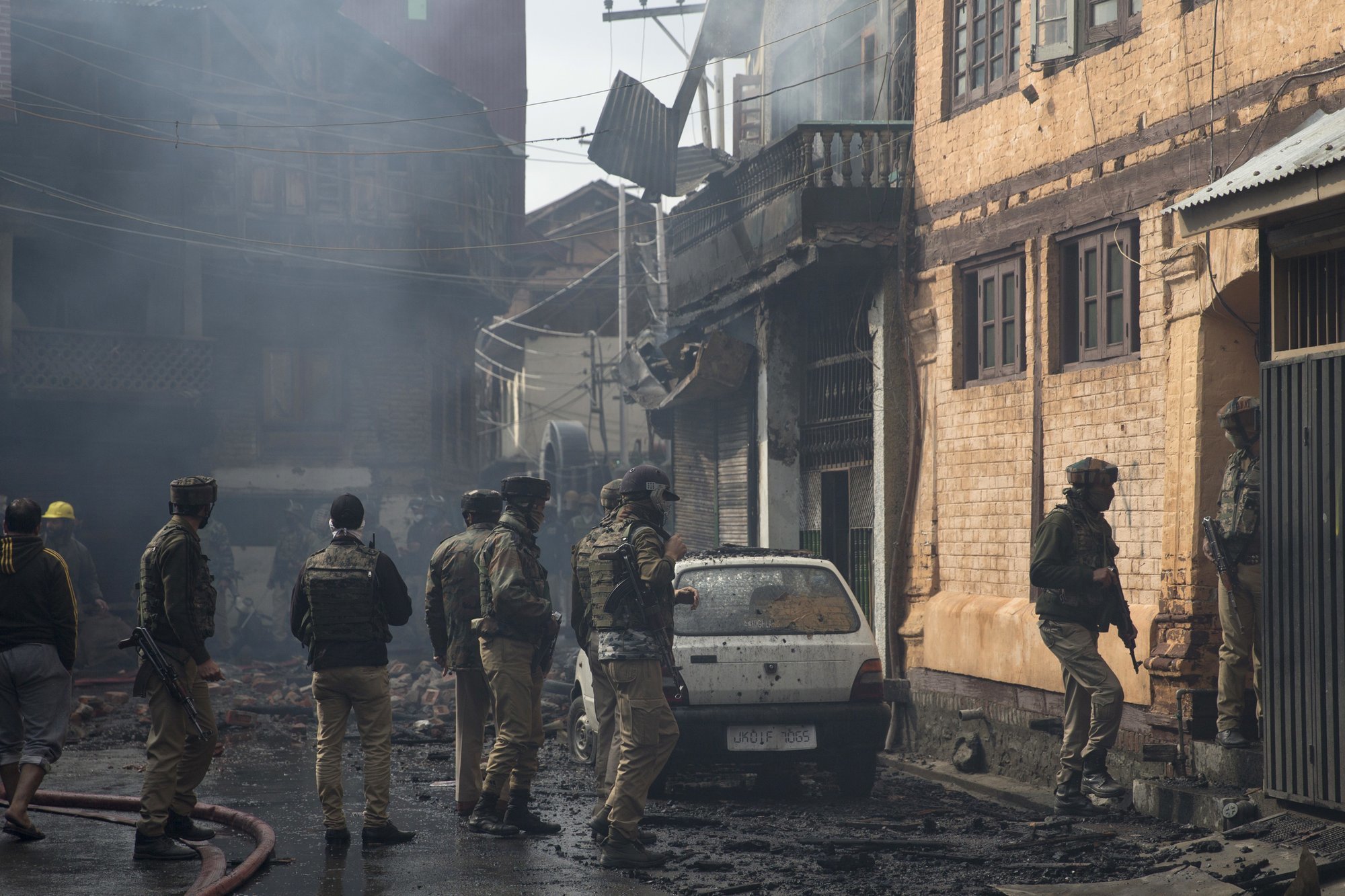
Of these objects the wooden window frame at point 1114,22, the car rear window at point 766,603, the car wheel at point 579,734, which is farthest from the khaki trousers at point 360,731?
the wooden window frame at point 1114,22

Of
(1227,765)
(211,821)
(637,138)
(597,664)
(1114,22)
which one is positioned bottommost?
(211,821)

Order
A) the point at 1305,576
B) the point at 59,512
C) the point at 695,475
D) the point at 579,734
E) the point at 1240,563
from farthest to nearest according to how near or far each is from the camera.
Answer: the point at 695,475
the point at 59,512
the point at 579,734
the point at 1240,563
the point at 1305,576

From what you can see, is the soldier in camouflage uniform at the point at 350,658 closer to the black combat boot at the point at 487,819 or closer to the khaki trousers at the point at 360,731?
the khaki trousers at the point at 360,731

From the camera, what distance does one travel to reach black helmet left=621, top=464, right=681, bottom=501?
313 inches

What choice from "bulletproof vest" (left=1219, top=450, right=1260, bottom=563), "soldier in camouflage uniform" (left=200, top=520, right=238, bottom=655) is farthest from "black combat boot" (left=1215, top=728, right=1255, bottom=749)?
"soldier in camouflage uniform" (left=200, top=520, right=238, bottom=655)

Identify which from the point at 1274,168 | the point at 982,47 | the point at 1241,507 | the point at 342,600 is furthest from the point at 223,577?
the point at 1274,168

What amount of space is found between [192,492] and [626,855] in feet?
9.95

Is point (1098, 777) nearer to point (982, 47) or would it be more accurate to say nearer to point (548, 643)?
point (548, 643)

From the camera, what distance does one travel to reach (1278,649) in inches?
290

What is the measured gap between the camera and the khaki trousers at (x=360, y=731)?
8.03 metres

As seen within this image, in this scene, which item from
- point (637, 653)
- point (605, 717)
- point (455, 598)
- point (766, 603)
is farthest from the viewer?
point (766, 603)

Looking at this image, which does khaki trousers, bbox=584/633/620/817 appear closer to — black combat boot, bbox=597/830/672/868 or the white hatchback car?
the white hatchback car

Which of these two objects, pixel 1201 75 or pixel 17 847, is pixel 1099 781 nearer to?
pixel 1201 75

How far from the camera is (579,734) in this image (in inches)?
464
